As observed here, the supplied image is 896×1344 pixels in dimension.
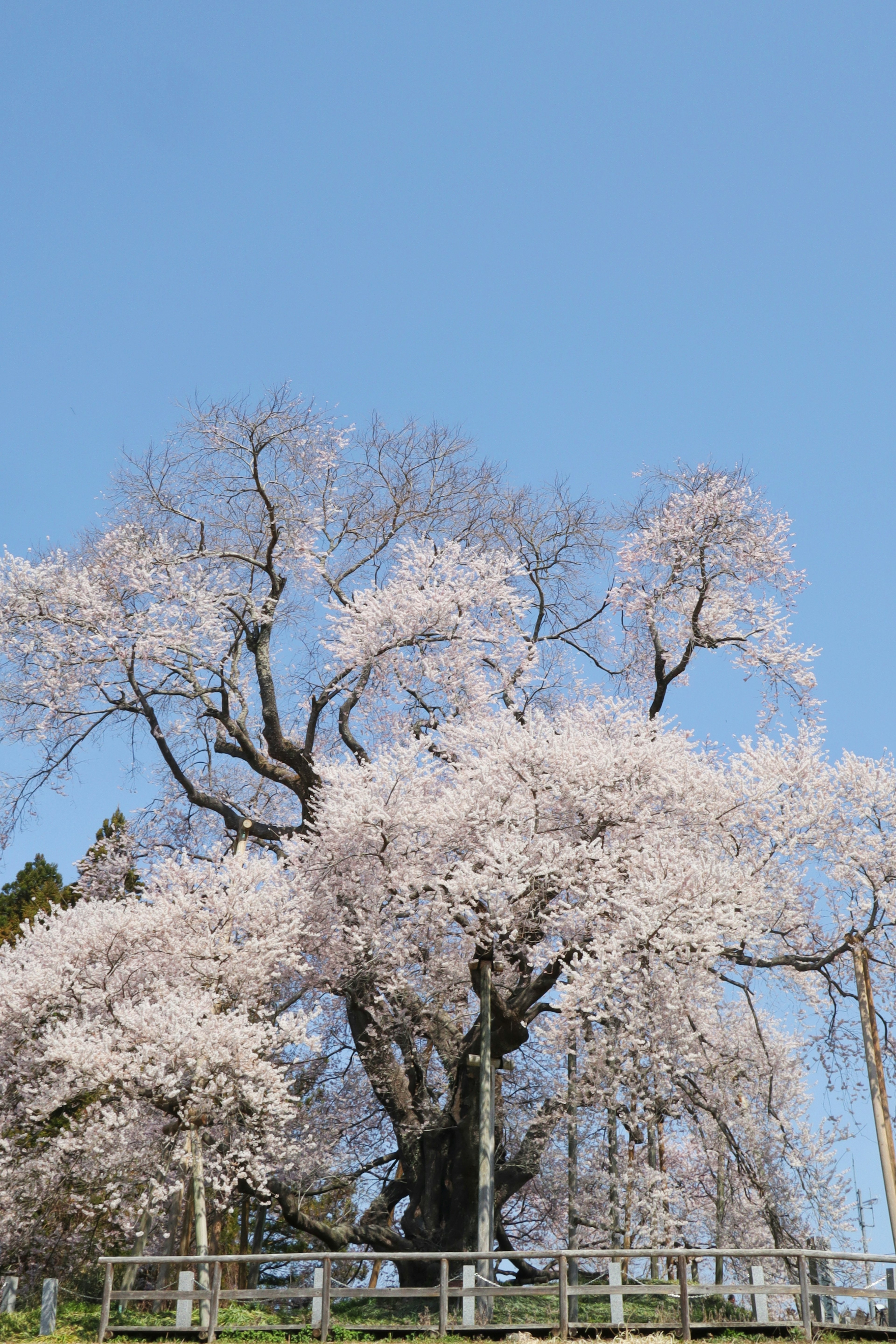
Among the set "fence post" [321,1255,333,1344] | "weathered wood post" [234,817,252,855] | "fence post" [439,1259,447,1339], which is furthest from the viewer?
"weathered wood post" [234,817,252,855]

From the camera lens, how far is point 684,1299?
12688 millimetres

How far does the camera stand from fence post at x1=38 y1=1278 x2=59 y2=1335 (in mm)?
14664

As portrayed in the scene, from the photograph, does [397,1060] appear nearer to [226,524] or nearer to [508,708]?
[508,708]

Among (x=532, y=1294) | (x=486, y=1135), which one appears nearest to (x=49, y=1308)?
(x=486, y=1135)

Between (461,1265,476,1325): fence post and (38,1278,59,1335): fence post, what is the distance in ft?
17.8

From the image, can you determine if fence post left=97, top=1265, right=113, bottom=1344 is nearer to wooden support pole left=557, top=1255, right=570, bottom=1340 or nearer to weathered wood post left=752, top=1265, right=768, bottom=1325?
wooden support pole left=557, top=1255, right=570, bottom=1340

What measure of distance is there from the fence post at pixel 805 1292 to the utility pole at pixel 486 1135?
12.3ft

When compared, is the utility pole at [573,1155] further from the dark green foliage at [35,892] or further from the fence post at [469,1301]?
the dark green foliage at [35,892]

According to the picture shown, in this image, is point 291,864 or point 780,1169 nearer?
point 780,1169

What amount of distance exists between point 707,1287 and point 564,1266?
5.37ft

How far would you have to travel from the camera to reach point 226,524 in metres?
23.7

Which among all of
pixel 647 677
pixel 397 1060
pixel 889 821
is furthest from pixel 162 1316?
pixel 647 677

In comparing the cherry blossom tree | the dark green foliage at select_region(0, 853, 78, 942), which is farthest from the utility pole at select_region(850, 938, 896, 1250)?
the dark green foliage at select_region(0, 853, 78, 942)

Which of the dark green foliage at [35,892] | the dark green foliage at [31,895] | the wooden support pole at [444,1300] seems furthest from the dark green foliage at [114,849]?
the wooden support pole at [444,1300]
